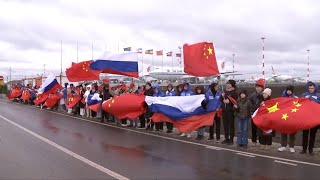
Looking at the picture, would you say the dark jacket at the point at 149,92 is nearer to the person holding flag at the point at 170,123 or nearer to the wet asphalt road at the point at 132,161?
the person holding flag at the point at 170,123

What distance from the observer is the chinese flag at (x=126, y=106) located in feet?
58.3

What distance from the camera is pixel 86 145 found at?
12570 millimetres

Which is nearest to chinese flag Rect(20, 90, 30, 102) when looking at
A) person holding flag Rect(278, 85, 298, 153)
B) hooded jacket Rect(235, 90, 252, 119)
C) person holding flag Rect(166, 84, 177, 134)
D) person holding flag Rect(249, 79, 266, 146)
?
person holding flag Rect(166, 84, 177, 134)

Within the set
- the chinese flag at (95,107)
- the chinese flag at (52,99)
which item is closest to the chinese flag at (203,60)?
the chinese flag at (95,107)

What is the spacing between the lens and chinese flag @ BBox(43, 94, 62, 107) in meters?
29.7

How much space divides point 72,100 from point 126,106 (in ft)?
27.8

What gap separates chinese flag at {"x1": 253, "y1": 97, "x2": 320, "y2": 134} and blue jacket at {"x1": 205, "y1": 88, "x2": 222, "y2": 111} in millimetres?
1967

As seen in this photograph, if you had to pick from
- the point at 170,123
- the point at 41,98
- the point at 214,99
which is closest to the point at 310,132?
the point at 214,99

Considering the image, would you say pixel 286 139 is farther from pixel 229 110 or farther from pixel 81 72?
pixel 81 72

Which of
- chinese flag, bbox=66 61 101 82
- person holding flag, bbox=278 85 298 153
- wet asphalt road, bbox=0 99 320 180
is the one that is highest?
chinese flag, bbox=66 61 101 82

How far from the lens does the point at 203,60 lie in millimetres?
15078

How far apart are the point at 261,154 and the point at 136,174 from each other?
4138mm

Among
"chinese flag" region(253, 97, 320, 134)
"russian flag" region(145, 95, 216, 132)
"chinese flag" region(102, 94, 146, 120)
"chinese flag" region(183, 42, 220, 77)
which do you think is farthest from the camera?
Answer: "chinese flag" region(102, 94, 146, 120)

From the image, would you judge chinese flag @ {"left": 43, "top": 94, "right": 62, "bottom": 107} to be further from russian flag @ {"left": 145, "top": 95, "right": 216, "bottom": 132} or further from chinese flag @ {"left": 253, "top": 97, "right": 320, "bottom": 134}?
Result: chinese flag @ {"left": 253, "top": 97, "right": 320, "bottom": 134}
